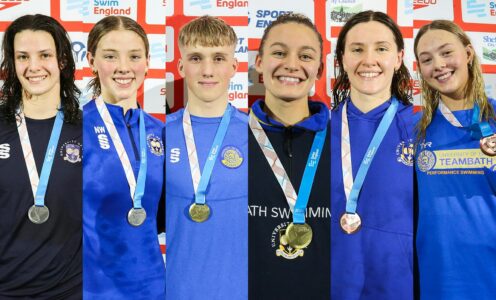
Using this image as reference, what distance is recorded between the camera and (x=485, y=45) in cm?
304

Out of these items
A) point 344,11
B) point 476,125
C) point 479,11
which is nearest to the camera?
point 476,125

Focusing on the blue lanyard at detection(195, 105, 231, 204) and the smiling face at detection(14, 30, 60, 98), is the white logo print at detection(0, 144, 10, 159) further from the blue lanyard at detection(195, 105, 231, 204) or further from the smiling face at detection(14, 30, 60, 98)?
the blue lanyard at detection(195, 105, 231, 204)

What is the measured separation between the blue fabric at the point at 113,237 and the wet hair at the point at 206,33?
566mm

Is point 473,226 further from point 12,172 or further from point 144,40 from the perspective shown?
point 12,172

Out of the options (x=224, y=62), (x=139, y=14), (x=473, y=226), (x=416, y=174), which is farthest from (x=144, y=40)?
(x=473, y=226)

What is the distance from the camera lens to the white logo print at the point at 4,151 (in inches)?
106

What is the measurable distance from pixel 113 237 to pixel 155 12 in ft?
4.27

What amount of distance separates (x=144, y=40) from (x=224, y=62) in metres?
0.47

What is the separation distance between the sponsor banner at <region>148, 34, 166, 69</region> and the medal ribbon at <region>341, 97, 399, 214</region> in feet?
3.62

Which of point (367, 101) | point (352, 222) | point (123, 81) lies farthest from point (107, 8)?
point (352, 222)

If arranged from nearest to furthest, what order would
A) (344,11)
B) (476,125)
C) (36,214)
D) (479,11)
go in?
1. (36,214)
2. (476,125)
3. (344,11)
4. (479,11)

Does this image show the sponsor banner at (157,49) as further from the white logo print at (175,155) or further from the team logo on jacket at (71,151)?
the team logo on jacket at (71,151)

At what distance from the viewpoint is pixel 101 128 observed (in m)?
2.81

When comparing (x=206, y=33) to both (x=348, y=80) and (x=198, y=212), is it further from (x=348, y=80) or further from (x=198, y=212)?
(x=198, y=212)
